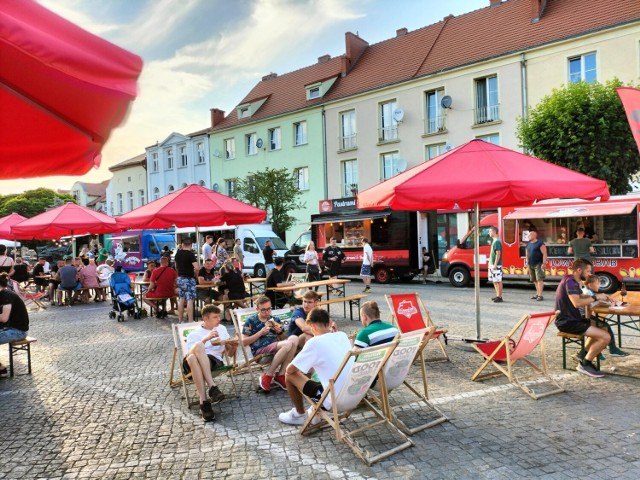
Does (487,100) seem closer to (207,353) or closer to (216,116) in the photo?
(216,116)

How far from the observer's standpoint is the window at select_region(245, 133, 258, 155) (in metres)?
35.8

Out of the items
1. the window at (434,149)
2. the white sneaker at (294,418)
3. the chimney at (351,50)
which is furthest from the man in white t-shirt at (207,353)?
the chimney at (351,50)

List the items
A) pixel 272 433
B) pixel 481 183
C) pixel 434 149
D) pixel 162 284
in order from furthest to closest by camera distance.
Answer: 1. pixel 434 149
2. pixel 162 284
3. pixel 481 183
4. pixel 272 433

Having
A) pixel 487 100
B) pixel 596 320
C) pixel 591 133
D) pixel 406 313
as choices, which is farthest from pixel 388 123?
pixel 596 320

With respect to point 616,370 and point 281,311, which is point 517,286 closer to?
point 616,370

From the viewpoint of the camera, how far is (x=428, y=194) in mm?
6340

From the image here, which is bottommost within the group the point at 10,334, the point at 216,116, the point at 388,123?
the point at 10,334

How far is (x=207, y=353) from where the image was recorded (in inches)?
224

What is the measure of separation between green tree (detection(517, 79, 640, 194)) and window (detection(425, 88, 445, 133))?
9144mm

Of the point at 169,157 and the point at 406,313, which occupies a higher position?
the point at 169,157

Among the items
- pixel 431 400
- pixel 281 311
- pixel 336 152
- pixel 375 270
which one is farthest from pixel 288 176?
pixel 431 400

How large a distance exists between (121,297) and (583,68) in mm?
20998

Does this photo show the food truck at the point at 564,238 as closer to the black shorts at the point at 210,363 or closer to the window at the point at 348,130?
the black shorts at the point at 210,363

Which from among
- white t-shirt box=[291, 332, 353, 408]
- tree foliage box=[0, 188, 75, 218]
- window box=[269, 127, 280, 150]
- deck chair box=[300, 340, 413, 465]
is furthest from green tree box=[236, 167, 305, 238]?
tree foliage box=[0, 188, 75, 218]
